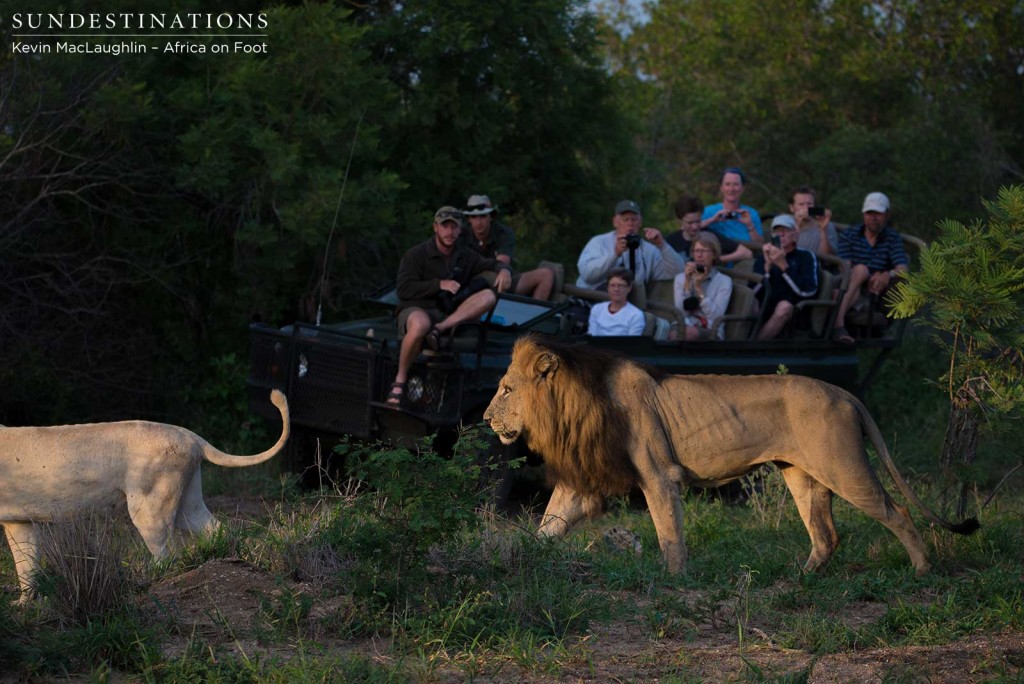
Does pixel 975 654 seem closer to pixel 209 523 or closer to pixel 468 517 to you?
pixel 468 517

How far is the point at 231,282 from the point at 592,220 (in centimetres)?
385

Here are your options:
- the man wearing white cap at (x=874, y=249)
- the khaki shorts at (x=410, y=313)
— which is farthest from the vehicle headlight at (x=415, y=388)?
the man wearing white cap at (x=874, y=249)

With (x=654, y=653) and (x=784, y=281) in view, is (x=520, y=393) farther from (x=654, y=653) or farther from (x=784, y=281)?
(x=784, y=281)

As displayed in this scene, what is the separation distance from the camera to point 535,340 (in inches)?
251

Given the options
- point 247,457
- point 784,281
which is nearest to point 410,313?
point 247,457

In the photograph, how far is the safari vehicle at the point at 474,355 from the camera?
8.16 meters

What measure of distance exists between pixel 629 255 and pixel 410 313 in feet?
7.13

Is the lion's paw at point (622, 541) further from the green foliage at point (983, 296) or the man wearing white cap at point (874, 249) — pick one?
the man wearing white cap at point (874, 249)

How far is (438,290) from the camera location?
8.39 m

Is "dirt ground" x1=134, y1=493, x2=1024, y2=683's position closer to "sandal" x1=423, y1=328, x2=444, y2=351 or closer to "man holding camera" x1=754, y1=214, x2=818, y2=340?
"sandal" x1=423, y1=328, x2=444, y2=351

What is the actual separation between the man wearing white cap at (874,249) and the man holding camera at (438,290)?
114 inches

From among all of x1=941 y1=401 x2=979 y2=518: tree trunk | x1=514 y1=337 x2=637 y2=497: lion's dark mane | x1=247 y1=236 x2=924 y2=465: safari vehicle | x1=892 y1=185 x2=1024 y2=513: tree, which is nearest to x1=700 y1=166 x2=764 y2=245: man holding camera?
x1=247 y1=236 x2=924 y2=465: safari vehicle

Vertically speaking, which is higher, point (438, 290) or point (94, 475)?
point (438, 290)

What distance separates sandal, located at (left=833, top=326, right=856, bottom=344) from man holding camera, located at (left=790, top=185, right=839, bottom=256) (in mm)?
1387
